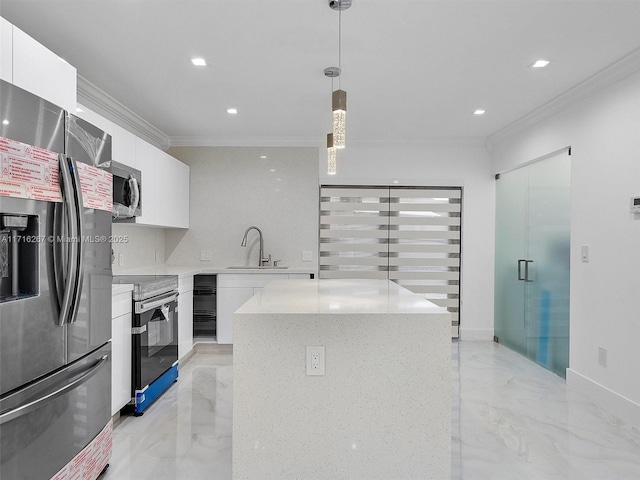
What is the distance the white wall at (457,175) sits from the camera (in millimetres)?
4977

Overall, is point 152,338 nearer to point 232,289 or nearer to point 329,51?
point 232,289

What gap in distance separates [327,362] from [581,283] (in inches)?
106

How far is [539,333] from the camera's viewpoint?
4.03 meters

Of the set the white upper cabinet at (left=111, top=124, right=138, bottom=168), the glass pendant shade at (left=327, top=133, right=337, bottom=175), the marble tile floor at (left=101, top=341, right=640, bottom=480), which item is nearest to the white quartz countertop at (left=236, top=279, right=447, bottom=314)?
the marble tile floor at (left=101, top=341, right=640, bottom=480)

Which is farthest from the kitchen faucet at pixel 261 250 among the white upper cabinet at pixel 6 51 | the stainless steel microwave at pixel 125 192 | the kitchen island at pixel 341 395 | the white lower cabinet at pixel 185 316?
the white upper cabinet at pixel 6 51

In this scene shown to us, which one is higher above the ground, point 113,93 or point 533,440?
point 113,93

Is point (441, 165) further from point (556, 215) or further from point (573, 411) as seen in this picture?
point (573, 411)

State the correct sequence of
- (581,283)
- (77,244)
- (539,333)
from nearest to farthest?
(77,244) < (581,283) < (539,333)

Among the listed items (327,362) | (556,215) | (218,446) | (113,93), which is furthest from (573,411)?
(113,93)

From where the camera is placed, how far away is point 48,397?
1646 millimetres

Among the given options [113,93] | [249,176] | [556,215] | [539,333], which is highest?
[113,93]

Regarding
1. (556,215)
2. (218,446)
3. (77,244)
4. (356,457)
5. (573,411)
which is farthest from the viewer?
(556,215)

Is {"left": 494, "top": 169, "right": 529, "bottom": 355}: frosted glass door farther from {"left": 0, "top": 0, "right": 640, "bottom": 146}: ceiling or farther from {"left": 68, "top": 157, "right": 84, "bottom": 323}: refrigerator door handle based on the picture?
{"left": 68, "top": 157, "right": 84, "bottom": 323}: refrigerator door handle

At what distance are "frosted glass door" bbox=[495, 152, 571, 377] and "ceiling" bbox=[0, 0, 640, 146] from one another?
2.51ft
